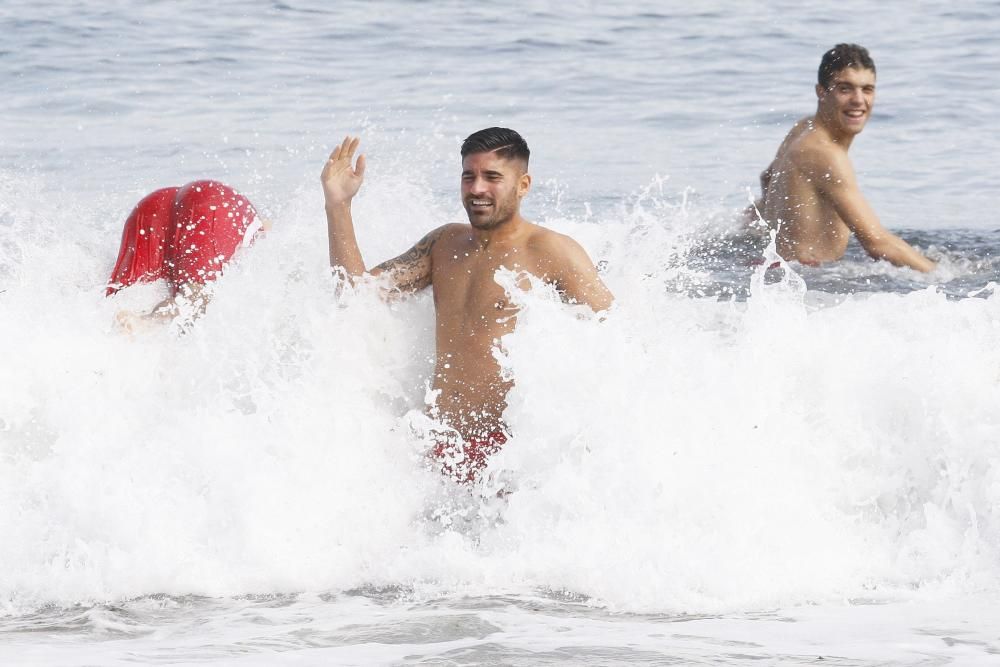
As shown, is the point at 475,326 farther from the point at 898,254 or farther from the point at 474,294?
the point at 898,254

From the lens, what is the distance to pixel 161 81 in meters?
13.9

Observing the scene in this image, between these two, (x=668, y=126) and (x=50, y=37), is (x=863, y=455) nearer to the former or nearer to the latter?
(x=668, y=126)

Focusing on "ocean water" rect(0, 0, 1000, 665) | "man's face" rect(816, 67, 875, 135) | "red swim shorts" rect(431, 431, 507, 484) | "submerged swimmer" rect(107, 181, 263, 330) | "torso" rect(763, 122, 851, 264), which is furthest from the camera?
"torso" rect(763, 122, 851, 264)

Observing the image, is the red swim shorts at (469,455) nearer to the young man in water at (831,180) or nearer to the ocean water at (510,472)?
the ocean water at (510,472)

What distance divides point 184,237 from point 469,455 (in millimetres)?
1810

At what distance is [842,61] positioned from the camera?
7309mm

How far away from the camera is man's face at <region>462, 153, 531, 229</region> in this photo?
4.96 metres

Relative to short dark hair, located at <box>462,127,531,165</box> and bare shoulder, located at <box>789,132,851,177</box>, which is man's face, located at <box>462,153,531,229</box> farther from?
bare shoulder, located at <box>789,132,851,177</box>

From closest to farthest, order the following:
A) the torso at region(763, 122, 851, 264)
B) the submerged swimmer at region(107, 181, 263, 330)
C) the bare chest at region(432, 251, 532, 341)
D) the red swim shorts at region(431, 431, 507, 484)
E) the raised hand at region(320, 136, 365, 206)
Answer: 1. the red swim shorts at region(431, 431, 507, 484)
2. the bare chest at region(432, 251, 532, 341)
3. the raised hand at region(320, 136, 365, 206)
4. the submerged swimmer at region(107, 181, 263, 330)
5. the torso at region(763, 122, 851, 264)

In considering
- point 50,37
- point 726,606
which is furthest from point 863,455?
point 50,37

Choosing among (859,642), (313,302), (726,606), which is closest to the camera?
(859,642)

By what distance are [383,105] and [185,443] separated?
8.52 metres

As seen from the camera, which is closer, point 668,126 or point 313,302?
point 313,302

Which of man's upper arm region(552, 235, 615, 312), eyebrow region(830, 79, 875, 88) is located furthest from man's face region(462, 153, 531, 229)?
eyebrow region(830, 79, 875, 88)
